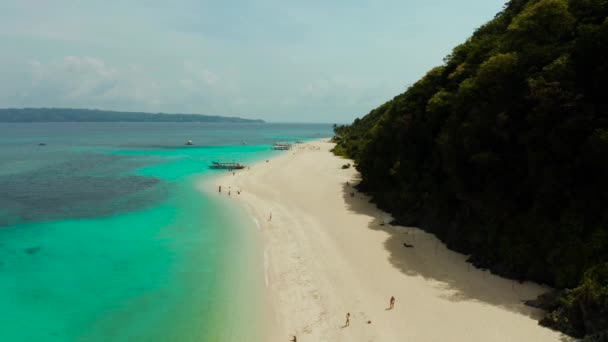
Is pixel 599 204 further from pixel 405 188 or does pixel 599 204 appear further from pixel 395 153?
pixel 395 153

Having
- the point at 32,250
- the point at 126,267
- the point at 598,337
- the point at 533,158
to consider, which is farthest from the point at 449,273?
the point at 32,250

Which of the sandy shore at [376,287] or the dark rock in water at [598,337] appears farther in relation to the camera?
the sandy shore at [376,287]

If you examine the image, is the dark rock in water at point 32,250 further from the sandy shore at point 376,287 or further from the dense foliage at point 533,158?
the dense foliage at point 533,158

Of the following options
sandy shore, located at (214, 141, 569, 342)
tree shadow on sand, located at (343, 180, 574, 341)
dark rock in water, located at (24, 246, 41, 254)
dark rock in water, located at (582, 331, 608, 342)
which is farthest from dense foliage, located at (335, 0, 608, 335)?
dark rock in water, located at (24, 246, 41, 254)

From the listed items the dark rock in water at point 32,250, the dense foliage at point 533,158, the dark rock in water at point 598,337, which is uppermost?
the dense foliage at point 533,158

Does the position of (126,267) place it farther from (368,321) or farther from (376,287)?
(368,321)

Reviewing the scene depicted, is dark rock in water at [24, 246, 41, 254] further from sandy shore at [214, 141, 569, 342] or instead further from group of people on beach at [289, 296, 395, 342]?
group of people on beach at [289, 296, 395, 342]

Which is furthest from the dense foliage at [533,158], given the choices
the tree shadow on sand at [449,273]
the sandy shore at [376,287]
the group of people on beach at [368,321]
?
the group of people on beach at [368,321]

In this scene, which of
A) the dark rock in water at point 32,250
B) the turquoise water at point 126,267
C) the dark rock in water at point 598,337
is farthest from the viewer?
the dark rock in water at point 32,250
